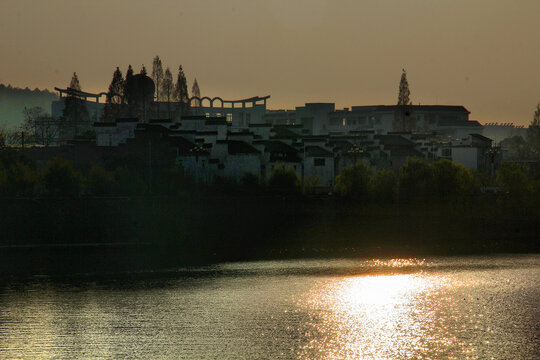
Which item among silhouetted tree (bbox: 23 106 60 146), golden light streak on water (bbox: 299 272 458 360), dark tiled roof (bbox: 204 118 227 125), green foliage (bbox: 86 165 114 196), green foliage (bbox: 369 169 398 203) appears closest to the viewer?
golden light streak on water (bbox: 299 272 458 360)

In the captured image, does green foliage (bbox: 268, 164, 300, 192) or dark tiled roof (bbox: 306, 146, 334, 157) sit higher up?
dark tiled roof (bbox: 306, 146, 334, 157)

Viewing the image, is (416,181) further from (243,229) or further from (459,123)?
(459,123)

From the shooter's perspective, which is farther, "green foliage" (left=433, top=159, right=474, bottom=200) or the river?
"green foliage" (left=433, top=159, right=474, bottom=200)

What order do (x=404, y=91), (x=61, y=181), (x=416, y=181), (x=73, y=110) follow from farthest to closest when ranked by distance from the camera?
(x=404, y=91) < (x=73, y=110) < (x=416, y=181) < (x=61, y=181)

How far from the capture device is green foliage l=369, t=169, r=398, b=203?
68312 mm

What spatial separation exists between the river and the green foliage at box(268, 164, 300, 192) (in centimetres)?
2760

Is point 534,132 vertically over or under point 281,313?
over

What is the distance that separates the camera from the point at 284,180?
2879 inches

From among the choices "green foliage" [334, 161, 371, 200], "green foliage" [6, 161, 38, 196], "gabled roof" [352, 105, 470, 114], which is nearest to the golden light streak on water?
"green foliage" [334, 161, 371, 200]

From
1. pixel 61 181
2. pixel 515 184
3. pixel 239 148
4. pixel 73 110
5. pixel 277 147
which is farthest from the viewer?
pixel 73 110

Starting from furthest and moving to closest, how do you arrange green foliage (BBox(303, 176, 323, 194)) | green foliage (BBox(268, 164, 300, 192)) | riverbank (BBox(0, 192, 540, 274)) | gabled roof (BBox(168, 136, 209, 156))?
gabled roof (BBox(168, 136, 209, 156))
green foliage (BBox(303, 176, 323, 194))
green foliage (BBox(268, 164, 300, 192))
riverbank (BBox(0, 192, 540, 274))

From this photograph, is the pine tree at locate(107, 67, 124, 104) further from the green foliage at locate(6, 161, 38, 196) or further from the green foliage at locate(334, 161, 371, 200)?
the green foliage at locate(334, 161, 371, 200)

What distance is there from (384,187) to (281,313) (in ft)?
129

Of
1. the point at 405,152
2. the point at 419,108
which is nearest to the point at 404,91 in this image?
the point at 419,108
